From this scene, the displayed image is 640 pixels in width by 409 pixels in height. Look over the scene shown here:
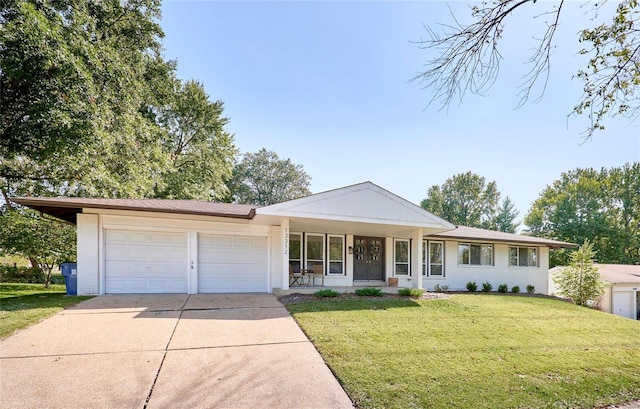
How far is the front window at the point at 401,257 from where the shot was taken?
13.2 m

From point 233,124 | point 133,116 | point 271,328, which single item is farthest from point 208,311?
point 233,124

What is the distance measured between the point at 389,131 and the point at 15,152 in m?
14.9

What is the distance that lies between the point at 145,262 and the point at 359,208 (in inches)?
270

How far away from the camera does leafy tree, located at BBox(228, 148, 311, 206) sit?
31.5 metres

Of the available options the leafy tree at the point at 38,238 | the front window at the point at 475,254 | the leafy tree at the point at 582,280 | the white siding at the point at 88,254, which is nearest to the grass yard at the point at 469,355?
the leafy tree at the point at 582,280

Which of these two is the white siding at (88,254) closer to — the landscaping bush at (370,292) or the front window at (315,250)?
the front window at (315,250)

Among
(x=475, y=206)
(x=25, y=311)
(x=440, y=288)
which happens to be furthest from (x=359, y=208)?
(x=475, y=206)

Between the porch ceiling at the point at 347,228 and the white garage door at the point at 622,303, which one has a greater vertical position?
the porch ceiling at the point at 347,228

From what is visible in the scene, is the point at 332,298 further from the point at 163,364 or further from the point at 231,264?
the point at 163,364

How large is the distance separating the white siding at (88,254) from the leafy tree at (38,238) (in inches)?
196

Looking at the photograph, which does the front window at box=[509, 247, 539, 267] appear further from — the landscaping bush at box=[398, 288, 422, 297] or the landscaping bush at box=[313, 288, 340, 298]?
the landscaping bush at box=[313, 288, 340, 298]

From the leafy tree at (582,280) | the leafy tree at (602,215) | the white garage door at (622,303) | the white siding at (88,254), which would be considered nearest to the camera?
the white siding at (88,254)

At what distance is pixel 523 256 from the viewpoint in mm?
14797

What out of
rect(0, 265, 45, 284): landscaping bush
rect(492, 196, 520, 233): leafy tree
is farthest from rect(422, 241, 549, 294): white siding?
rect(492, 196, 520, 233): leafy tree
